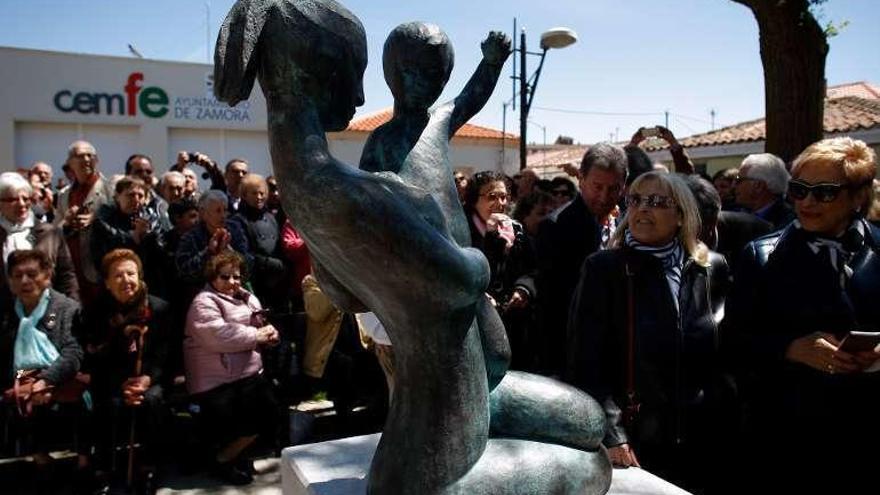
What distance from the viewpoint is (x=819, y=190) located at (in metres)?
2.52

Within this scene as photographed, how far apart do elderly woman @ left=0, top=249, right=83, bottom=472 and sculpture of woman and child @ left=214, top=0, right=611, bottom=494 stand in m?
2.90

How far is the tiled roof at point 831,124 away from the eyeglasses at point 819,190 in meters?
13.1

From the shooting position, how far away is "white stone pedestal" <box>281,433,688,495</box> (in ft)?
6.74

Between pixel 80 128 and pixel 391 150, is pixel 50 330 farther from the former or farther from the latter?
pixel 80 128

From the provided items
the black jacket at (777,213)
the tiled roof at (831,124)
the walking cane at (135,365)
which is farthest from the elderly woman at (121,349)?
the tiled roof at (831,124)

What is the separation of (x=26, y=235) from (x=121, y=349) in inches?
45.1

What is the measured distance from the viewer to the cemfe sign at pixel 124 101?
62.3ft

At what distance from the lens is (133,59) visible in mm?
19922

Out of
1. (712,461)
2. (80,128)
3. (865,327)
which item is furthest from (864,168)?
(80,128)

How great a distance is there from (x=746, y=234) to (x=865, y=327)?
168cm

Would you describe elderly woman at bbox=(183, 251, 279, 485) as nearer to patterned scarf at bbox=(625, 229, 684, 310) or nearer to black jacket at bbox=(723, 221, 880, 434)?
patterned scarf at bbox=(625, 229, 684, 310)

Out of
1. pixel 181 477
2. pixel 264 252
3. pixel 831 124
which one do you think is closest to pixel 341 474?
pixel 181 477

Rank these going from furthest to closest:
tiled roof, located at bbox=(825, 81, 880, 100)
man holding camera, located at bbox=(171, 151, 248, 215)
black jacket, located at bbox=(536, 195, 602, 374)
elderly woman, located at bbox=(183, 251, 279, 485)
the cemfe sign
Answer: tiled roof, located at bbox=(825, 81, 880, 100) → the cemfe sign → man holding camera, located at bbox=(171, 151, 248, 215) → elderly woman, located at bbox=(183, 251, 279, 485) → black jacket, located at bbox=(536, 195, 602, 374)

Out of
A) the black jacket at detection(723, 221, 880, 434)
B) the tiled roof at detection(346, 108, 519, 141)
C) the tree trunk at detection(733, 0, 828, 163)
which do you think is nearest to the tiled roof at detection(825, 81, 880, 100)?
the tiled roof at detection(346, 108, 519, 141)
